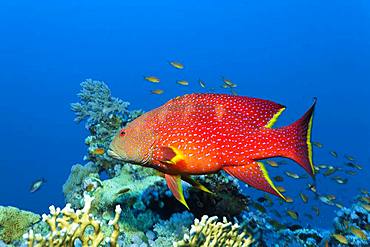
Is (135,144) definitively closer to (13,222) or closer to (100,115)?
(13,222)

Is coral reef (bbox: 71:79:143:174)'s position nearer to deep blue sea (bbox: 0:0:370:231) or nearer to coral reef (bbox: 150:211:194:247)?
coral reef (bbox: 150:211:194:247)

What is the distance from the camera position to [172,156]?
3.17 metres

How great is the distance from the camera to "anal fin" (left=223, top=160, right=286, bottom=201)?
3.08 meters

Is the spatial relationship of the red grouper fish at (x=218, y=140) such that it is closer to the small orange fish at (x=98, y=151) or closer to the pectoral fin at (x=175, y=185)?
the pectoral fin at (x=175, y=185)

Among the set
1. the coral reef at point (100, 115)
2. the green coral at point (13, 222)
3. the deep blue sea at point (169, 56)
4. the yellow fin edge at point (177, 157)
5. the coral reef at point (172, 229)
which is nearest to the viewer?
the yellow fin edge at point (177, 157)

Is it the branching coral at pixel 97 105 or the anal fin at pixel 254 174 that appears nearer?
the anal fin at pixel 254 174

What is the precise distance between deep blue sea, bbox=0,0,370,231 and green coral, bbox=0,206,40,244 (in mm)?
102070

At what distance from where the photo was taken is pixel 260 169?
315cm

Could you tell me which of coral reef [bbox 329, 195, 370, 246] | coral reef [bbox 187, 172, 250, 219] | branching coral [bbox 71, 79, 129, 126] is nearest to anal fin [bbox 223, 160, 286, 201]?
coral reef [bbox 187, 172, 250, 219]

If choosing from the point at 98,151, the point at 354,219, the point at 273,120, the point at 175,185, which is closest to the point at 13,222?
the point at 98,151

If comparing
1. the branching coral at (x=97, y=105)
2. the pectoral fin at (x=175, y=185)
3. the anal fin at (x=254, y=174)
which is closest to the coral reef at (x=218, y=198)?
the pectoral fin at (x=175, y=185)

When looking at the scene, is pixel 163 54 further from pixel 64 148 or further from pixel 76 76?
pixel 64 148

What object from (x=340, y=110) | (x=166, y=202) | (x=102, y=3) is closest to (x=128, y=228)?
(x=166, y=202)

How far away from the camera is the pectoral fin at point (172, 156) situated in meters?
3.17
